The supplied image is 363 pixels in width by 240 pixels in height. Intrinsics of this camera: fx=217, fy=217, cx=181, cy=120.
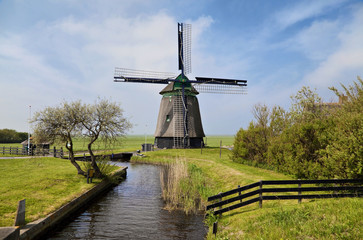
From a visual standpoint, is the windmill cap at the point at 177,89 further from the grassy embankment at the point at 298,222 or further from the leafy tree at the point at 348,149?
the grassy embankment at the point at 298,222

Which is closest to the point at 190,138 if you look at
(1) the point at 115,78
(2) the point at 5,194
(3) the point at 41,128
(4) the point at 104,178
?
(1) the point at 115,78

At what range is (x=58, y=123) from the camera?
14.6 metres

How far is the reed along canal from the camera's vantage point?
8.41 meters

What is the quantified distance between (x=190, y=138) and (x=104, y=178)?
2142cm

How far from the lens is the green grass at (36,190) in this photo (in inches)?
353

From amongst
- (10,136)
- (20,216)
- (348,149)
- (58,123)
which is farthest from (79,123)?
(10,136)

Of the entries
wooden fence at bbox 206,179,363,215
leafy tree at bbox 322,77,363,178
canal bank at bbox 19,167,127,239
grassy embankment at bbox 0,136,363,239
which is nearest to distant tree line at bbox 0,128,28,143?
grassy embankment at bbox 0,136,363,239

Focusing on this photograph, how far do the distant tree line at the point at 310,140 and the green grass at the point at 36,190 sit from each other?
13.1 m

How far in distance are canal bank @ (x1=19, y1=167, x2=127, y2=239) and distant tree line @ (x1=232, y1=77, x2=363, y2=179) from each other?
491 inches

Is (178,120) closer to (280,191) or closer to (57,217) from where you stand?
(57,217)

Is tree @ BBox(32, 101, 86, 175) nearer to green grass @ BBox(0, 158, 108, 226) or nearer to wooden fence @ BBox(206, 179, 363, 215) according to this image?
green grass @ BBox(0, 158, 108, 226)

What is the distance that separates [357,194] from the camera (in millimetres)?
8914

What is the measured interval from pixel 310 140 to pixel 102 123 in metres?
13.7

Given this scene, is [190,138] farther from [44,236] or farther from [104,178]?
[44,236]
